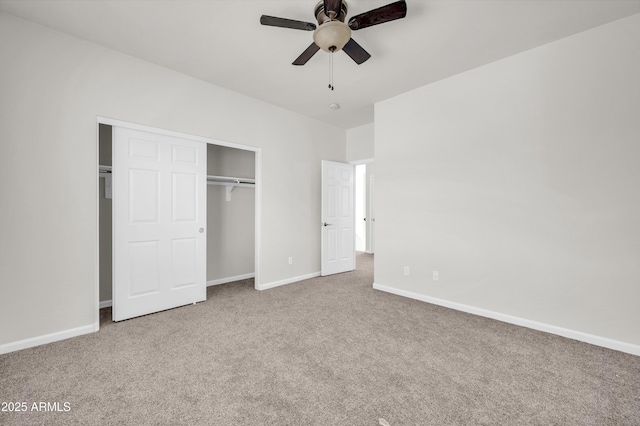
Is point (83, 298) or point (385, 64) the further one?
point (385, 64)

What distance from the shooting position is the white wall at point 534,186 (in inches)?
94.4

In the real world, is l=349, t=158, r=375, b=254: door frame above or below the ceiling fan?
below

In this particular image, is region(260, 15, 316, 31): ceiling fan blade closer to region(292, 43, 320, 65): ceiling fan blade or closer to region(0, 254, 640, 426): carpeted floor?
region(292, 43, 320, 65): ceiling fan blade

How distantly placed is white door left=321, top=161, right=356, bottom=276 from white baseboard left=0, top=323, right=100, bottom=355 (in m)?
3.23

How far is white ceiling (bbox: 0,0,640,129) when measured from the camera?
2.23 m

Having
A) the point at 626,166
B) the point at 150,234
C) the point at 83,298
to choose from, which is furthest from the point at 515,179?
the point at 83,298

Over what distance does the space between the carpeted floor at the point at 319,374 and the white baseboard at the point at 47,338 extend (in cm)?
7

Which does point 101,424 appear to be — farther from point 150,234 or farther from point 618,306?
point 618,306

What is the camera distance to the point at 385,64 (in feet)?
10.1

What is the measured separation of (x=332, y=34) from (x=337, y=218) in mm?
3479

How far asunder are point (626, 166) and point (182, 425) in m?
3.85

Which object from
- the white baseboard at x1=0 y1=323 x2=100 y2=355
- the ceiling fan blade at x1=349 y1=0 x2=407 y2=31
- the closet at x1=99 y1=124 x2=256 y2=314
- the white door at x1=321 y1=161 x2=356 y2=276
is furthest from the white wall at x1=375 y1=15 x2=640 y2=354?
the white baseboard at x1=0 y1=323 x2=100 y2=355

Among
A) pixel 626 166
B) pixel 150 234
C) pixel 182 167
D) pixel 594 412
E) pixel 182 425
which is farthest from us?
pixel 182 167

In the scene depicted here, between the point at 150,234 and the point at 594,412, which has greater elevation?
the point at 150,234
